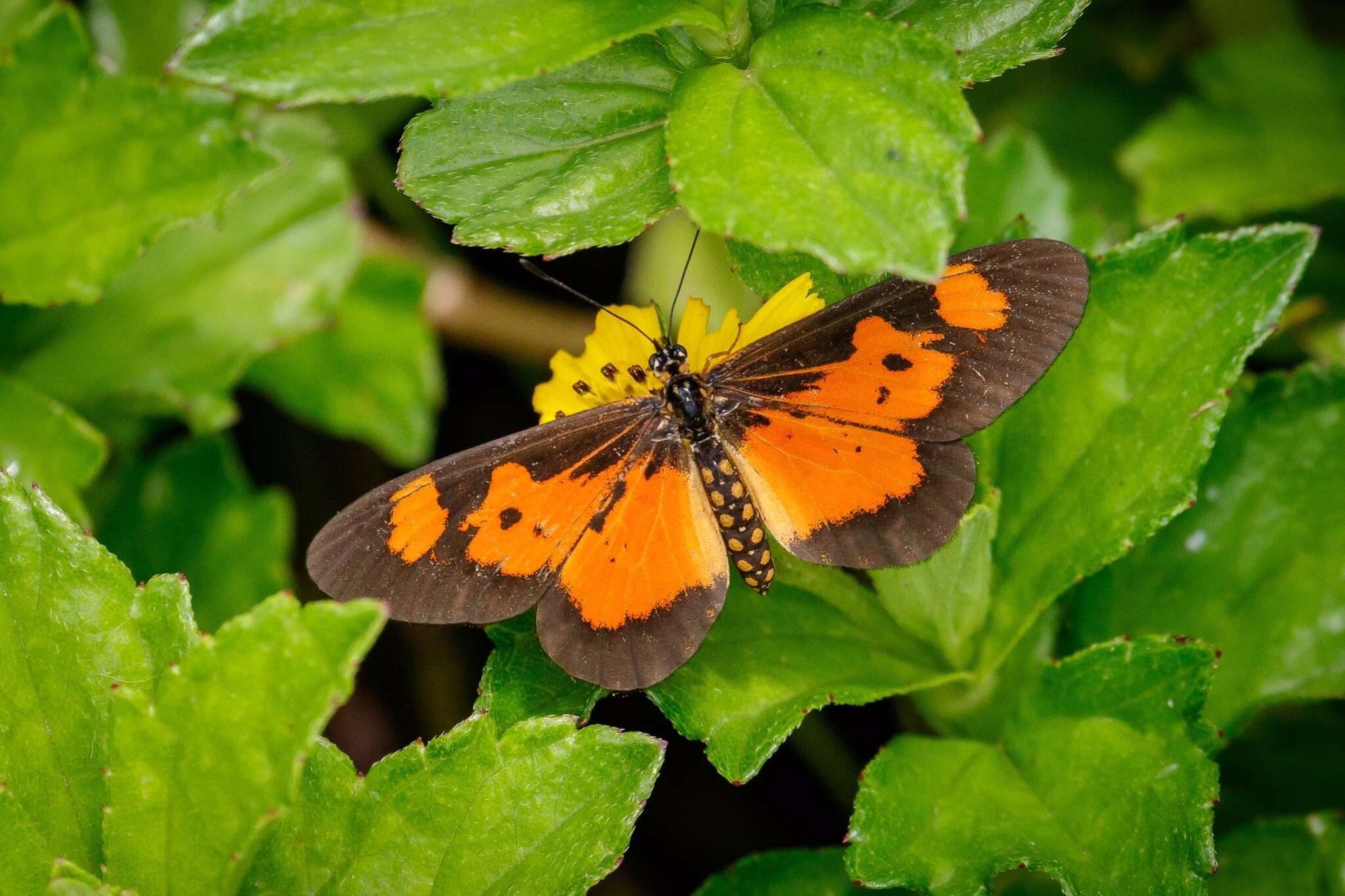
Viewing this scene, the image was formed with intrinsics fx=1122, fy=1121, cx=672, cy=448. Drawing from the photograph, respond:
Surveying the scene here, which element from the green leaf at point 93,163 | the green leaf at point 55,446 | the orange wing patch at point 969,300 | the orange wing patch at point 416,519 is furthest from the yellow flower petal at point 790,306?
the green leaf at point 55,446

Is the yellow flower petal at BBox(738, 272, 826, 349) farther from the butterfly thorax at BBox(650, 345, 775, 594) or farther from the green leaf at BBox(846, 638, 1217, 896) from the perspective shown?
the green leaf at BBox(846, 638, 1217, 896)

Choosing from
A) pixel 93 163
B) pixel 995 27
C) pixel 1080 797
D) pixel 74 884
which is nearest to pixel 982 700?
pixel 1080 797

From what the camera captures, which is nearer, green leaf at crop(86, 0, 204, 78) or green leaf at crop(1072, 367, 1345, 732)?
green leaf at crop(1072, 367, 1345, 732)

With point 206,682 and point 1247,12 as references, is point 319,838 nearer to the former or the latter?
point 206,682

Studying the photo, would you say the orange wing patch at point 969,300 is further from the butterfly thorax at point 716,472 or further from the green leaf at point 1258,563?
the green leaf at point 1258,563

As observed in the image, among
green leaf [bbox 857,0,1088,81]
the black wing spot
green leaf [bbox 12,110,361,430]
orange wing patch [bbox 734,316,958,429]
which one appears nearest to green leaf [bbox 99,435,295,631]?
green leaf [bbox 12,110,361,430]
